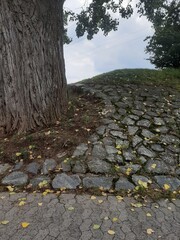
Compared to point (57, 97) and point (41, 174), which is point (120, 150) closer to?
point (41, 174)

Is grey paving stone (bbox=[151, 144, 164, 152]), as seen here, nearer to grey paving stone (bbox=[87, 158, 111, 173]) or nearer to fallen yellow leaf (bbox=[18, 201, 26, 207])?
grey paving stone (bbox=[87, 158, 111, 173])

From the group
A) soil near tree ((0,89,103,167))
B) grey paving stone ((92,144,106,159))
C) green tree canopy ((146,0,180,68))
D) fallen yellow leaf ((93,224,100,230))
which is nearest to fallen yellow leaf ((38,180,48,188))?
soil near tree ((0,89,103,167))

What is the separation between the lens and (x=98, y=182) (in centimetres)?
413

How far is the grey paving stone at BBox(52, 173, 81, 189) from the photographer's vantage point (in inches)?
160

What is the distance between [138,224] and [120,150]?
5.24 ft

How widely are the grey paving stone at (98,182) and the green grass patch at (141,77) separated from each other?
4180 millimetres

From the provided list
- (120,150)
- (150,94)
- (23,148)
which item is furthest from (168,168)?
(150,94)

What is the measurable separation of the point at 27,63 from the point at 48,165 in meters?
2.01

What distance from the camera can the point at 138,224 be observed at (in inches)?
133

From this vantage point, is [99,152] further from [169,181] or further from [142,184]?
[169,181]

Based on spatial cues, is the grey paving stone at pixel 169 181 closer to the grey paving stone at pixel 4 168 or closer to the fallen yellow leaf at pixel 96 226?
the fallen yellow leaf at pixel 96 226

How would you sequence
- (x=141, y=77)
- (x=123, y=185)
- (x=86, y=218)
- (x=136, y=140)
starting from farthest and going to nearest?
(x=141, y=77) < (x=136, y=140) < (x=123, y=185) < (x=86, y=218)

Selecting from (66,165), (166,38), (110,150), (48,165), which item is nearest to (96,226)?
(66,165)

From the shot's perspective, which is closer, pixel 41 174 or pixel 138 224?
pixel 138 224
